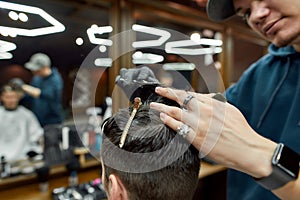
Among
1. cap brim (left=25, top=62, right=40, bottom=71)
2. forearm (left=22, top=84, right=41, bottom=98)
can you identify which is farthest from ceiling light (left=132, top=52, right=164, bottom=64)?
forearm (left=22, top=84, right=41, bottom=98)

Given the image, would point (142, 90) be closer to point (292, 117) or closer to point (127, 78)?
point (127, 78)

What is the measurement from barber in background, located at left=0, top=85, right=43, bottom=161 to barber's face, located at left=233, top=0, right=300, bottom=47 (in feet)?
5.48

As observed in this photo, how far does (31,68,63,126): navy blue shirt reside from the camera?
1999 mm

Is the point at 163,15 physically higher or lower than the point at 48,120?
higher

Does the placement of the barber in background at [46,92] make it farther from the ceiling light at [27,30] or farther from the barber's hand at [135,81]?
the barber's hand at [135,81]

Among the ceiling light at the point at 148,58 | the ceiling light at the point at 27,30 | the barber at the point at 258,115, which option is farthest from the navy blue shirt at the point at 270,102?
the ceiling light at the point at 27,30

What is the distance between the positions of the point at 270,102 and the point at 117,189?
3.08 ft

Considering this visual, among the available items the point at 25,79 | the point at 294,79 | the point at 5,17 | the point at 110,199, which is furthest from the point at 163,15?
the point at 110,199

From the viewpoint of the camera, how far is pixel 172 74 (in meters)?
1.15

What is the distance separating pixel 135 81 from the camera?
2.66 feet

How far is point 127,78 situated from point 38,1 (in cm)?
58

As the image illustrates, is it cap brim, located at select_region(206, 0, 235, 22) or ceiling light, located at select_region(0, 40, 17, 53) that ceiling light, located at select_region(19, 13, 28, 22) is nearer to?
ceiling light, located at select_region(0, 40, 17, 53)

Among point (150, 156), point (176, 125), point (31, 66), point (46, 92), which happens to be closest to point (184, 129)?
point (176, 125)

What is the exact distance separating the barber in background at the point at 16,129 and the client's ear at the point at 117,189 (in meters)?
1.33
